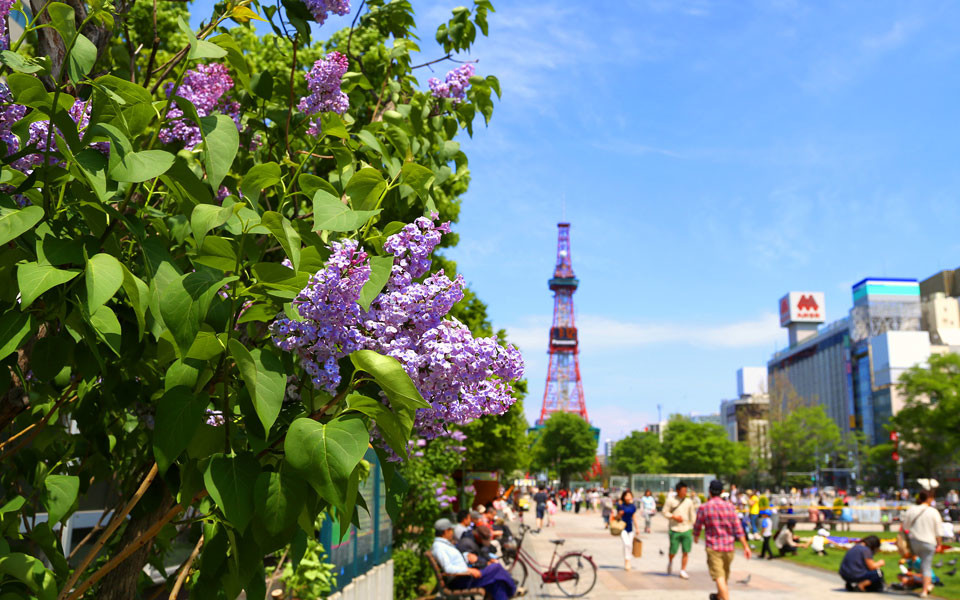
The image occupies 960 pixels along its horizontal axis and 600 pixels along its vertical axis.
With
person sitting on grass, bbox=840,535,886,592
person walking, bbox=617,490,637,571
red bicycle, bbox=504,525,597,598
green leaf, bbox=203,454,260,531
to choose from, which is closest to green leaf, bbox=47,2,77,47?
green leaf, bbox=203,454,260,531

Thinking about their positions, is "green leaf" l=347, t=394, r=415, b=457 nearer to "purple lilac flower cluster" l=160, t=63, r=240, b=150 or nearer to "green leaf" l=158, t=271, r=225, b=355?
"green leaf" l=158, t=271, r=225, b=355

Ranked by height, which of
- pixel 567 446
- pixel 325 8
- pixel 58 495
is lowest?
pixel 58 495

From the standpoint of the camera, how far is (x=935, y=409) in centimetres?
6038

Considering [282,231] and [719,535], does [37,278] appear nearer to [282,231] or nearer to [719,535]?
[282,231]

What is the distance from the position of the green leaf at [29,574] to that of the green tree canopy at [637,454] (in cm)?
12988

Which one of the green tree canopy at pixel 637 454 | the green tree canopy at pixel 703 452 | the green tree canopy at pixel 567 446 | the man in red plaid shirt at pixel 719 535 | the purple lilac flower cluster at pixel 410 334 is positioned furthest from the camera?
the green tree canopy at pixel 637 454

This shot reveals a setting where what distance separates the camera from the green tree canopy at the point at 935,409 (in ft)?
193

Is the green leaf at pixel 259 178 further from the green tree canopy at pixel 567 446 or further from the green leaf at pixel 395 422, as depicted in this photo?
the green tree canopy at pixel 567 446

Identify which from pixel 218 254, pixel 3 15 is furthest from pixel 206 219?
pixel 3 15

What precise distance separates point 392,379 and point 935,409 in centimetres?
6861

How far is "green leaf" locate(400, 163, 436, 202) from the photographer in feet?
7.76

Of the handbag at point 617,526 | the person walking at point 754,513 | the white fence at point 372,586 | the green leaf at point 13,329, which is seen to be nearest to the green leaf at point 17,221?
the green leaf at point 13,329

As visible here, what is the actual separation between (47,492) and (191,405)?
3.46 ft

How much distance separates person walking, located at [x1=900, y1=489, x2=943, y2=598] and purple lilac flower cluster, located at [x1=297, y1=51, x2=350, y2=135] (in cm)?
1462
